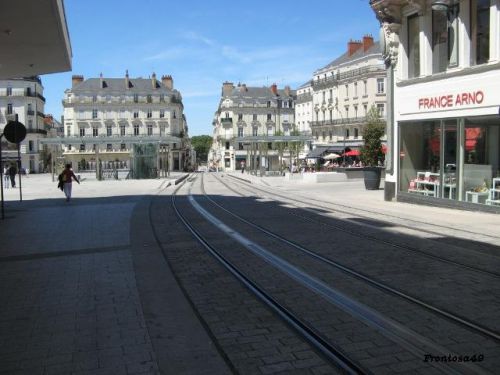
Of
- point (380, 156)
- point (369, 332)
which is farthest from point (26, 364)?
point (380, 156)

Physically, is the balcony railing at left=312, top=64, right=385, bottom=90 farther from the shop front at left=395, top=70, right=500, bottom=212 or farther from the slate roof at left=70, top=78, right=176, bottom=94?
the shop front at left=395, top=70, right=500, bottom=212

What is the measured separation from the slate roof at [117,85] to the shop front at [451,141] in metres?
89.2

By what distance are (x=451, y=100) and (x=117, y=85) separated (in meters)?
94.0

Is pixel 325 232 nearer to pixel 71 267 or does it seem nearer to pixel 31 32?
pixel 71 267

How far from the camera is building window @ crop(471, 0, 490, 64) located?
15.0 meters

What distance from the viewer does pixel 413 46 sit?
18.4 metres

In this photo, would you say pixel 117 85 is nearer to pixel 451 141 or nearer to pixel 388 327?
pixel 451 141

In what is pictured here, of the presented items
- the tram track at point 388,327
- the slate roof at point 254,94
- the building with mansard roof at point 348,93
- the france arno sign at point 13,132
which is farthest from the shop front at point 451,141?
the slate roof at point 254,94

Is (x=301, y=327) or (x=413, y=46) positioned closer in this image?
(x=301, y=327)

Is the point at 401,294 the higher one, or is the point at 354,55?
the point at 354,55

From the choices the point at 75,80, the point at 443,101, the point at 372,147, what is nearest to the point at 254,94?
the point at 75,80

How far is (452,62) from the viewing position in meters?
16.2

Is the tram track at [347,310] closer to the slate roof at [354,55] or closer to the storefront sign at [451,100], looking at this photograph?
the storefront sign at [451,100]

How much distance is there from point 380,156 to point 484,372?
28.1 meters
